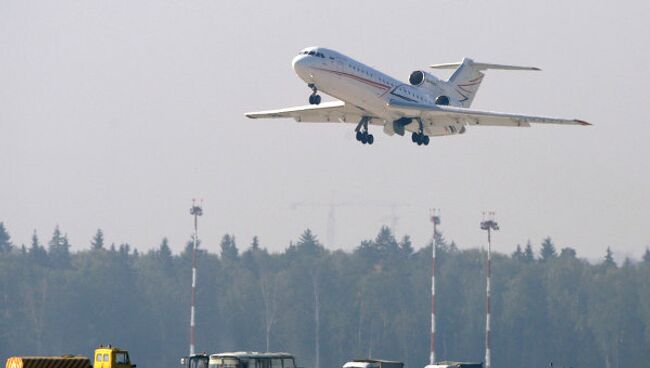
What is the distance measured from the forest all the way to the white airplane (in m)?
32.4

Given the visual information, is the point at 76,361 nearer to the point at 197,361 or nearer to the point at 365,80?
the point at 197,361

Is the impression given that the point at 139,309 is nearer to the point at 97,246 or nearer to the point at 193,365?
the point at 97,246

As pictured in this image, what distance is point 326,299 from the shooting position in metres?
123

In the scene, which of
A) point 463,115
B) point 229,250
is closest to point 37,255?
point 229,250

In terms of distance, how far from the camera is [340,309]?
122 metres

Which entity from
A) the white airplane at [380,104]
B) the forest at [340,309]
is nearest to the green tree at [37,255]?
the forest at [340,309]

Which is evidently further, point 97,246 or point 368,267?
point 97,246

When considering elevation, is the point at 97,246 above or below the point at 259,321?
above

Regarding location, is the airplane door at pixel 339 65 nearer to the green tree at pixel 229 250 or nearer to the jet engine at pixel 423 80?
the jet engine at pixel 423 80

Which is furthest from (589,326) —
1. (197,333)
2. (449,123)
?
(449,123)

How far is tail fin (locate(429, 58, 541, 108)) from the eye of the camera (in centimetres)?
9394

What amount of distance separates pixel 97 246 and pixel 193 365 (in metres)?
95.7

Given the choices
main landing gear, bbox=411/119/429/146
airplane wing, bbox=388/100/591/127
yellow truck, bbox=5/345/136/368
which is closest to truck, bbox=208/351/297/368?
yellow truck, bbox=5/345/136/368

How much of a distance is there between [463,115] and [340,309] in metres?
41.9
